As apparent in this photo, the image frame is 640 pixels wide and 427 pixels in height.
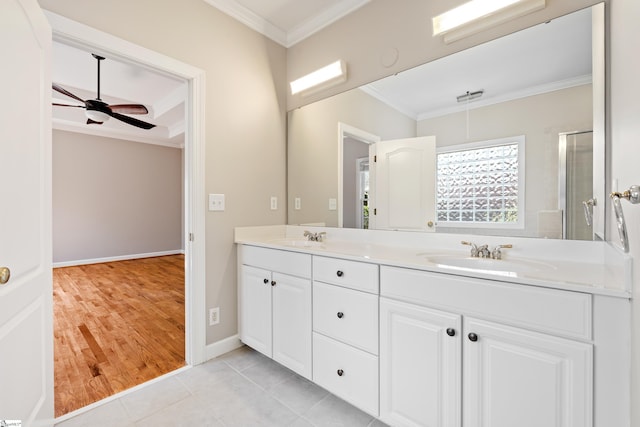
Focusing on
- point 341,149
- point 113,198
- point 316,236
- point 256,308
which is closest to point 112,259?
point 113,198

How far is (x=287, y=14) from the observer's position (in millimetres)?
2262

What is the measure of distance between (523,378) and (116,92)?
5.01 meters

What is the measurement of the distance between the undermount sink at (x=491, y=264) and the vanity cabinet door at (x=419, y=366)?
0.88 feet

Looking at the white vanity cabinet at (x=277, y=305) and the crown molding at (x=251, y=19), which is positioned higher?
the crown molding at (x=251, y=19)

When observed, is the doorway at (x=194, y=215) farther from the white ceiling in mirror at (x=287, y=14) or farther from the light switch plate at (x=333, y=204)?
the light switch plate at (x=333, y=204)

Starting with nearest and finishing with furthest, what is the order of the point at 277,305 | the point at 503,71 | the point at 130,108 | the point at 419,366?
the point at 419,366 < the point at 503,71 < the point at 277,305 < the point at 130,108

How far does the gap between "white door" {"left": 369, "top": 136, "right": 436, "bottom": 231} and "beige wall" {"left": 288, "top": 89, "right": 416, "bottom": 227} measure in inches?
5.2

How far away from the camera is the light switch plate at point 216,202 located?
2.04 metres

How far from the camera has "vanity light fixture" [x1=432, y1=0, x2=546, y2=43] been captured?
141 cm

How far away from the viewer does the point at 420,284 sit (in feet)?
3.96

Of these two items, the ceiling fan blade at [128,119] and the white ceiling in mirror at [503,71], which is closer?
the white ceiling in mirror at [503,71]

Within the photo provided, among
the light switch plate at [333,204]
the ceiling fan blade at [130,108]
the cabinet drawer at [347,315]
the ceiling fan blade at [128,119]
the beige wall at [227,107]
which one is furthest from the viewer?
the ceiling fan blade at [128,119]

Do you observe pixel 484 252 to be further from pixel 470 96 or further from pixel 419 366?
pixel 470 96

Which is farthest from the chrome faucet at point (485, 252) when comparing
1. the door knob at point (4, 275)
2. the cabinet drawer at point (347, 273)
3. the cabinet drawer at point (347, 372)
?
the door knob at point (4, 275)
